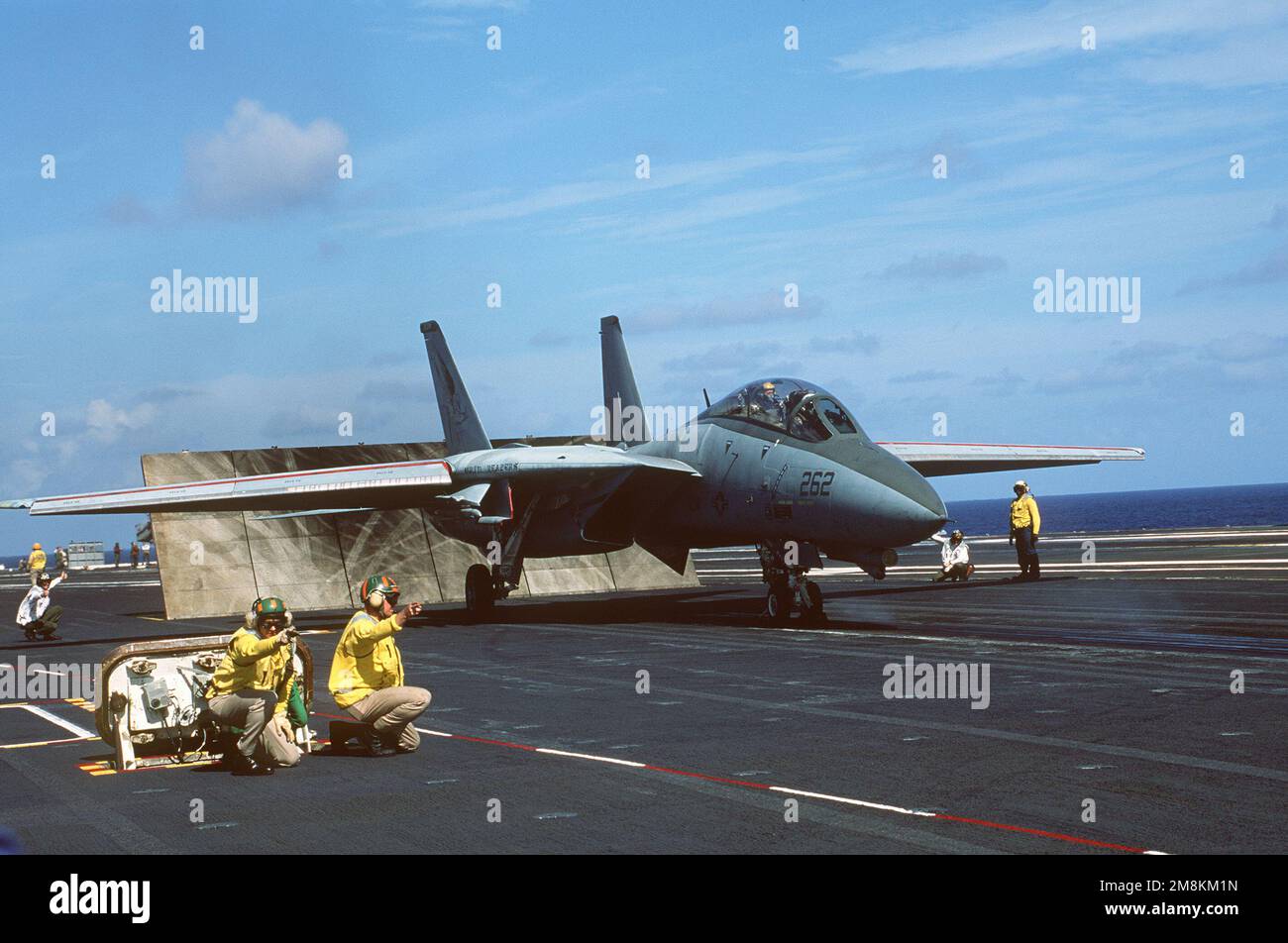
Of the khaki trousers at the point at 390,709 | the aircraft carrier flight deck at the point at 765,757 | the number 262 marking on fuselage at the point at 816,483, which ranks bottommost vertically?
the aircraft carrier flight deck at the point at 765,757

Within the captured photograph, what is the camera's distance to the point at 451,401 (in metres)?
32.1

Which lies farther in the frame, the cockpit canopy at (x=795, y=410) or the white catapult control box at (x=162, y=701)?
the cockpit canopy at (x=795, y=410)

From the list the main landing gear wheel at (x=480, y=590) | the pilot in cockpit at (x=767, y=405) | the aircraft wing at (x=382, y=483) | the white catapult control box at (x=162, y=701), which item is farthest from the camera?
the main landing gear wheel at (x=480, y=590)

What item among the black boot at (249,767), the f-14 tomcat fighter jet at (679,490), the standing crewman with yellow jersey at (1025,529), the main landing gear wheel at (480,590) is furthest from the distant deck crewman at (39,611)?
the standing crewman with yellow jersey at (1025,529)

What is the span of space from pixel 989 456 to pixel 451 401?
12.9 meters

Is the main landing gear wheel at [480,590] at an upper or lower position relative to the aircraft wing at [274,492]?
lower

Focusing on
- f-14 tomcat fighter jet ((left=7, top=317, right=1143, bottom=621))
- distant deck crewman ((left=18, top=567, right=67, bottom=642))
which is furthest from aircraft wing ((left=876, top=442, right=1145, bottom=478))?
distant deck crewman ((left=18, top=567, right=67, bottom=642))

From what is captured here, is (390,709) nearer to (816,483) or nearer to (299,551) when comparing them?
(816,483)

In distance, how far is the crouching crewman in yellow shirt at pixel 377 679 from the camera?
11.4 meters

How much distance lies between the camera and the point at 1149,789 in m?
9.20

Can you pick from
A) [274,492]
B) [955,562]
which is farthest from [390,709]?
[955,562]

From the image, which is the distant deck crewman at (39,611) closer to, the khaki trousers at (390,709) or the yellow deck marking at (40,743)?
the yellow deck marking at (40,743)

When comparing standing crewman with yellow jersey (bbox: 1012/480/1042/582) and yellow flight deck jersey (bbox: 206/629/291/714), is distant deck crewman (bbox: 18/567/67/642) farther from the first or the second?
standing crewman with yellow jersey (bbox: 1012/480/1042/582)
